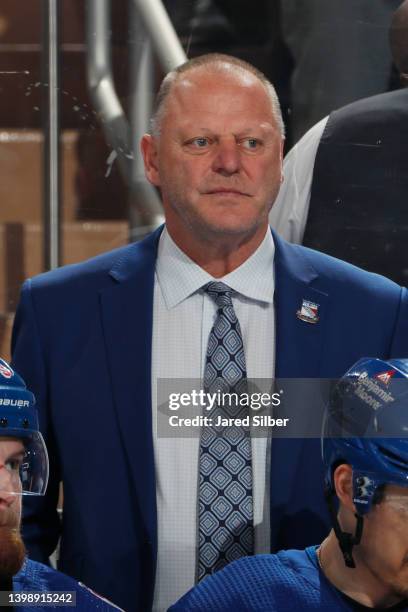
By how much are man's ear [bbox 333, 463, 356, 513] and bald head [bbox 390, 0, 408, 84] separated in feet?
3.57

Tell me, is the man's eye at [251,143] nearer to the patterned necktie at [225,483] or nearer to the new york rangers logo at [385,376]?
the patterned necktie at [225,483]

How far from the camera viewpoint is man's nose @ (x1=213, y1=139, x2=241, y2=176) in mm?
2688

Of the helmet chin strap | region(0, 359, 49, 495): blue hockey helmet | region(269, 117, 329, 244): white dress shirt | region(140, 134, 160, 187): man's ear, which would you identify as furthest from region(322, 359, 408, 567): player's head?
region(269, 117, 329, 244): white dress shirt

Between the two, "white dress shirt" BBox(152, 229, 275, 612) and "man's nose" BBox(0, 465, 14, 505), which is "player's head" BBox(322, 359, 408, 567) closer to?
"white dress shirt" BBox(152, 229, 275, 612)

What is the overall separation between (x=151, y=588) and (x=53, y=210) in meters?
1.03

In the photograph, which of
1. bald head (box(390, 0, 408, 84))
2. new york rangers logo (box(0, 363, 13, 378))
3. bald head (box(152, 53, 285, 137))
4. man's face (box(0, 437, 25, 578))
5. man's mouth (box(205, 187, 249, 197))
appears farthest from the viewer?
bald head (box(390, 0, 408, 84))

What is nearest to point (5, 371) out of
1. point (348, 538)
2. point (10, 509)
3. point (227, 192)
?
point (10, 509)

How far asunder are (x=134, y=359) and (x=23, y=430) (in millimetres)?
402

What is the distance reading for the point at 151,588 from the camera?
272 centimetres

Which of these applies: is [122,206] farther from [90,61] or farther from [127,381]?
[127,381]

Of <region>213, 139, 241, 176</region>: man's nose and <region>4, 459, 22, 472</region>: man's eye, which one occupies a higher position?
<region>213, 139, 241, 176</region>: man's nose

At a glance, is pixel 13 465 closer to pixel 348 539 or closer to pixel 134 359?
pixel 134 359

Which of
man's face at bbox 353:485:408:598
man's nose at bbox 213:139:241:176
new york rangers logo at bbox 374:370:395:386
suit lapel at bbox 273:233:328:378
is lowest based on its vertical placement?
man's face at bbox 353:485:408:598

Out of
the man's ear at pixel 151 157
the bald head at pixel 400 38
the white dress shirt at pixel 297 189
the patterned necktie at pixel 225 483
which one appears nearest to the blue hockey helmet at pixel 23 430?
the patterned necktie at pixel 225 483
